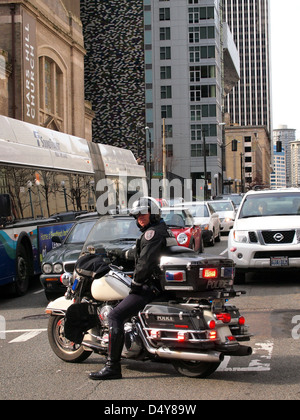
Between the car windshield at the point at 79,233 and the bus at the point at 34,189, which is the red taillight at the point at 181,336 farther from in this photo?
the car windshield at the point at 79,233

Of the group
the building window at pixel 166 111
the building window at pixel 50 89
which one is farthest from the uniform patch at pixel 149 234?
the building window at pixel 166 111

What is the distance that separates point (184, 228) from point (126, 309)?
35.7ft

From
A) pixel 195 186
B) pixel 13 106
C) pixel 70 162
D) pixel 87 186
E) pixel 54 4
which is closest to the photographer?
pixel 70 162

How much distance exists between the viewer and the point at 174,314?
5.93 meters

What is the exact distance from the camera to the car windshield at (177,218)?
17.5m

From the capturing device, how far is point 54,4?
152 ft

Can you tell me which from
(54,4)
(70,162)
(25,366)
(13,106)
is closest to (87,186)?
(70,162)

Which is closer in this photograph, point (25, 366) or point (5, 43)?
point (25, 366)

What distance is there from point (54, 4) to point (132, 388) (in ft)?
144

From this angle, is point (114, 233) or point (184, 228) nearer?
point (114, 233)

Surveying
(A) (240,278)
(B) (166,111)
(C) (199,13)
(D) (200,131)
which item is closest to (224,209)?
(A) (240,278)

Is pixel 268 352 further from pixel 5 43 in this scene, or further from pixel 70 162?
pixel 5 43

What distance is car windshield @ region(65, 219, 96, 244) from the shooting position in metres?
12.8

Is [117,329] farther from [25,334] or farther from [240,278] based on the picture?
[240,278]
